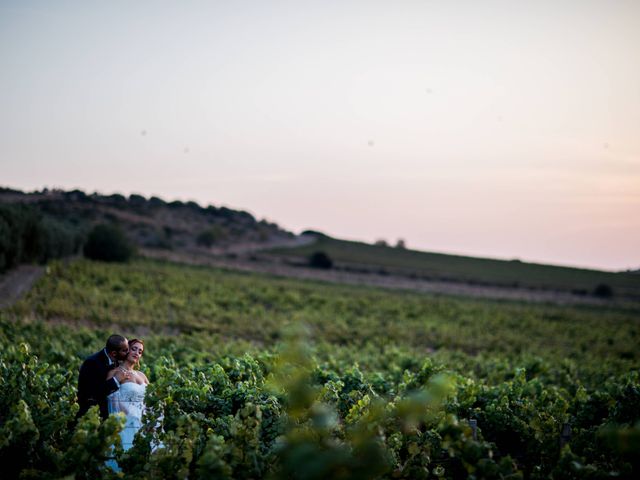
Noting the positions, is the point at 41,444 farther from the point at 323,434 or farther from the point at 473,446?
the point at 473,446

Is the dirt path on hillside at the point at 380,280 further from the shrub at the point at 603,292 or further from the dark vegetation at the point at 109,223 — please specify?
the dark vegetation at the point at 109,223

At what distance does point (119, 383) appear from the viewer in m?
6.04

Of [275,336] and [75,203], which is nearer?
[275,336]

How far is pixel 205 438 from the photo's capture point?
251 inches

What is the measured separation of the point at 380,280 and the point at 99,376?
58034 millimetres

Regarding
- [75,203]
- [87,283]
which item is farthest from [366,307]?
[75,203]

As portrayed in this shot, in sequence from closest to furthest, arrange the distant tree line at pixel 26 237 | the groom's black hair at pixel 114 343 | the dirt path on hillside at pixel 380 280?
the groom's black hair at pixel 114 343
the distant tree line at pixel 26 237
the dirt path on hillside at pixel 380 280

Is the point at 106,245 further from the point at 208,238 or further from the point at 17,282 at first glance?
the point at 208,238

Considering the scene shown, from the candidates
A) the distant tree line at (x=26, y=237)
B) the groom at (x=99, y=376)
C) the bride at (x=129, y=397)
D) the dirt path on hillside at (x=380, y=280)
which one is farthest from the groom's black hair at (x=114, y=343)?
the dirt path on hillside at (x=380, y=280)

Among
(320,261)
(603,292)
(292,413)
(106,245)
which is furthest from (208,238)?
(292,413)

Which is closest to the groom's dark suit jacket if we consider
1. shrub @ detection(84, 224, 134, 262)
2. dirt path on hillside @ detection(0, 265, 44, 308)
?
dirt path on hillside @ detection(0, 265, 44, 308)

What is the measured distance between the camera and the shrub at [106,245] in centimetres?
4659

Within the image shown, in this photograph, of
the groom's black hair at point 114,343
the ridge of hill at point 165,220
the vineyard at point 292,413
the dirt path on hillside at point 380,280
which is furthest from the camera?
the ridge of hill at point 165,220

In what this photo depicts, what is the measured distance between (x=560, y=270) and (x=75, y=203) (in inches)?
2685
